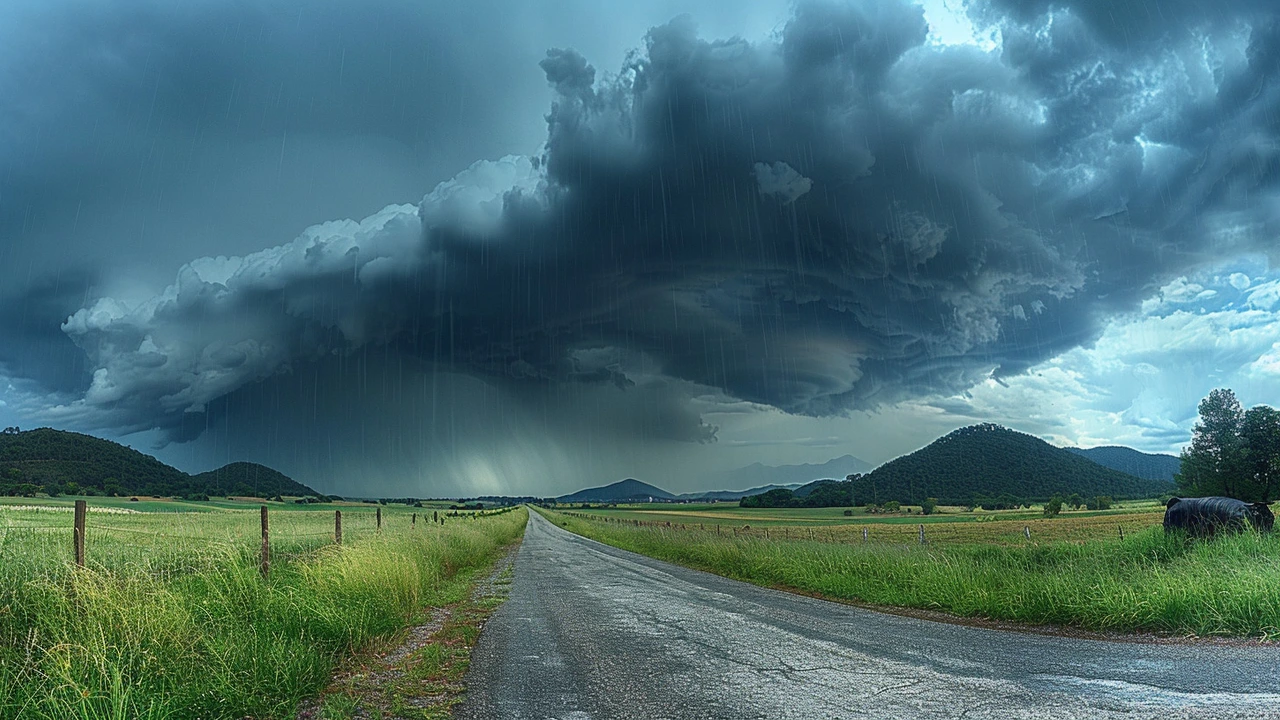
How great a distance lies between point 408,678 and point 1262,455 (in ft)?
268

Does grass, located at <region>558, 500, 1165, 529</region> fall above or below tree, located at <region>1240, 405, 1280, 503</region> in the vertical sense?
below

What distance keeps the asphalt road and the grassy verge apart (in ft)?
4.56

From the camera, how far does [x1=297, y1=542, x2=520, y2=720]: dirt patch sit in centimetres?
624

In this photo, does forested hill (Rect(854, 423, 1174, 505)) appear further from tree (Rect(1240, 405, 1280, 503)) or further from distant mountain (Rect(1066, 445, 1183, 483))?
tree (Rect(1240, 405, 1280, 503))

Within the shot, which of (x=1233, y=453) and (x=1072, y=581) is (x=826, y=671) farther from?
(x=1233, y=453)

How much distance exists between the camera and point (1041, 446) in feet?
480

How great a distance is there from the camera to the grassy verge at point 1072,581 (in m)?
9.75

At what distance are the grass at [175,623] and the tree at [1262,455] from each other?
79114mm

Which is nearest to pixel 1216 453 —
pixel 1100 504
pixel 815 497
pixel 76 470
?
pixel 1100 504

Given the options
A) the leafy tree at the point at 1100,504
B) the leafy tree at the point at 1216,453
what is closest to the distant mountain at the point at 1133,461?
the leafy tree at the point at 1100,504

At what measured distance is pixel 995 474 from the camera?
137m

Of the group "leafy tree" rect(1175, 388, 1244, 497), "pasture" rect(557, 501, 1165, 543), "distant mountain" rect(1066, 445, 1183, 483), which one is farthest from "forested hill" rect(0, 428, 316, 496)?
"distant mountain" rect(1066, 445, 1183, 483)

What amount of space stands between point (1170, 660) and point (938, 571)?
6.46 m

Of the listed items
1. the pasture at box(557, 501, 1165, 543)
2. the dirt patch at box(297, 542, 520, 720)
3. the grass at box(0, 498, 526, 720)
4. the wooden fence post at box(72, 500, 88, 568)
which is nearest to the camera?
the grass at box(0, 498, 526, 720)
